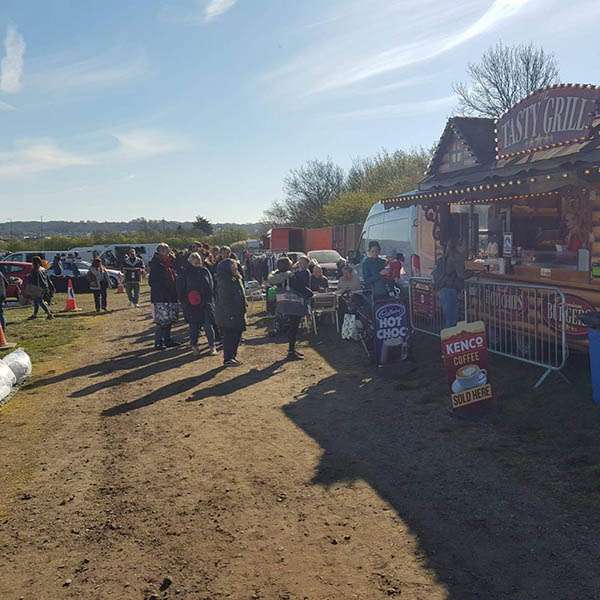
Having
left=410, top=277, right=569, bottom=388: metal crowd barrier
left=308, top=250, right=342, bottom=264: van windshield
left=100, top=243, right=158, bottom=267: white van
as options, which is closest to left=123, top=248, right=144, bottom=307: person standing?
left=308, top=250, right=342, bottom=264: van windshield

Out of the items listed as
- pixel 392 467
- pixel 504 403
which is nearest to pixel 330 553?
pixel 392 467

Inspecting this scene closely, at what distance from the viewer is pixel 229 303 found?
28.3ft

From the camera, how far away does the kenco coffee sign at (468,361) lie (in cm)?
593

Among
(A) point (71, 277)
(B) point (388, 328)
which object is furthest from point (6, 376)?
(A) point (71, 277)

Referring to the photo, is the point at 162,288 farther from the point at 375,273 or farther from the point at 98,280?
the point at 98,280

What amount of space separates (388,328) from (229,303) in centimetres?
243

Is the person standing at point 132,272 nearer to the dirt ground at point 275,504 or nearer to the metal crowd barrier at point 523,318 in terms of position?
the dirt ground at point 275,504

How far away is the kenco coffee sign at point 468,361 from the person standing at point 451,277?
2.20 metres

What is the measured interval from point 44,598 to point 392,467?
2.76 metres

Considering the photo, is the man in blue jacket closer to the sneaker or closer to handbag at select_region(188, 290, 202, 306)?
the sneaker

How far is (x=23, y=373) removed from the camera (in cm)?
835

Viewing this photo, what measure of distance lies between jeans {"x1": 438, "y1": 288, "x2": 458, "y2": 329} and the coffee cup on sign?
2.34 metres

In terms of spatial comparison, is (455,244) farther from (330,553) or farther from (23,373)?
(23,373)

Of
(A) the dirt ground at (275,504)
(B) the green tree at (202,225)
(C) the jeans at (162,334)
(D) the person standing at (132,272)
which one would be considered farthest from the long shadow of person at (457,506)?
(B) the green tree at (202,225)
